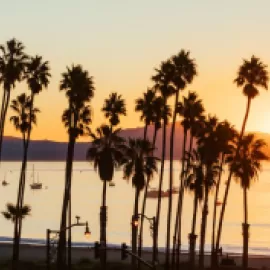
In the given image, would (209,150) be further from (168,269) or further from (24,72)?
(24,72)

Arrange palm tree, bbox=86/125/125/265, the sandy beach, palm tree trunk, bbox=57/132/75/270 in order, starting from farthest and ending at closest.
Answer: the sandy beach < palm tree, bbox=86/125/125/265 < palm tree trunk, bbox=57/132/75/270

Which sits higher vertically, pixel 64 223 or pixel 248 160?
pixel 248 160

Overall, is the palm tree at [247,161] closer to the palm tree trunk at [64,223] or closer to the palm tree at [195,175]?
the palm tree at [195,175]

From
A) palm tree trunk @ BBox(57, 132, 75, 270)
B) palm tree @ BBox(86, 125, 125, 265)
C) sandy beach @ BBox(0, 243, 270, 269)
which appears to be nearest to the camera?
palm tree trunk @ BBox(57, 132, 75, 270)

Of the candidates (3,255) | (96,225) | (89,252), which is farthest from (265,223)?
(3,255)

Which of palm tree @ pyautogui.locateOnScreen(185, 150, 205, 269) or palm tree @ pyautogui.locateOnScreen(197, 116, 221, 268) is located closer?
palm tree @ pyautogui.locateOnScreen(197, 116, 221, 268)

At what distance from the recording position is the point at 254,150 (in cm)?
6719

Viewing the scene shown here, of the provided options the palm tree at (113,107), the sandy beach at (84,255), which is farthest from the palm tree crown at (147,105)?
the sandy beach at (84,255)

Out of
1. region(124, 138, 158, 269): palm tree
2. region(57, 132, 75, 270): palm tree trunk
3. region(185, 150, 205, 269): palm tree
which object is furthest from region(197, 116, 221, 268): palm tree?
region(57, 132, 75, 270): palm tree trunk

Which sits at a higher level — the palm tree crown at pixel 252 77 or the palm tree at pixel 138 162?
the palm tree crown at pixel 252 77

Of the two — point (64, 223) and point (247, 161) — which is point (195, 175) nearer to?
point (247, 161)

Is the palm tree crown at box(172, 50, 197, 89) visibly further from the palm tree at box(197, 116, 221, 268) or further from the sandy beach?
the sandy beach

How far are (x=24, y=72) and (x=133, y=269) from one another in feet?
71.5

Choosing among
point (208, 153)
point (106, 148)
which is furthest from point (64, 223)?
point (208, 153)
